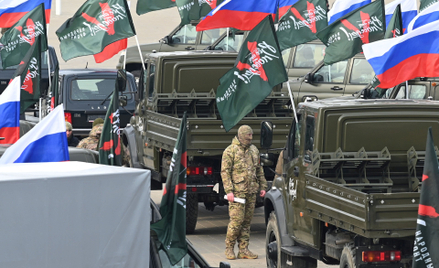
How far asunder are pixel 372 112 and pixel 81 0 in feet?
155

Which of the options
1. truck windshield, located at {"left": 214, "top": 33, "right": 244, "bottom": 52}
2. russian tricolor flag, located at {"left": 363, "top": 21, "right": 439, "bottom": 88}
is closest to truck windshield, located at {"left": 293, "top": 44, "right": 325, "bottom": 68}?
truck windshield, located at {"left": 214, "top": 33, "right": 244, "bottom": 52}

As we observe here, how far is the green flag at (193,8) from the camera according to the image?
15.9 meters

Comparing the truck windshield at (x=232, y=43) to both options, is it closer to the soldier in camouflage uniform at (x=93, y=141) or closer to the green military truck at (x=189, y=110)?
the green military truck at (x=189, y=110)

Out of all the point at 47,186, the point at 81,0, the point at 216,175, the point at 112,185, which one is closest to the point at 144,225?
the point at 112,185

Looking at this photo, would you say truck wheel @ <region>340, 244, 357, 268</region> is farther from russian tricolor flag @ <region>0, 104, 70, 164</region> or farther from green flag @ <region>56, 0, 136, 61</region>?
green flag @ <region>56, 0, 136, 61</region>

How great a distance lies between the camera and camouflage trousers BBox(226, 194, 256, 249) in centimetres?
1019

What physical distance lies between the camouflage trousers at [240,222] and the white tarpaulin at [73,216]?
522 cm

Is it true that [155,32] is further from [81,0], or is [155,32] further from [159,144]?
[159,144]

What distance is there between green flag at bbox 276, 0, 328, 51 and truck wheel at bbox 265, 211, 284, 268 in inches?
202

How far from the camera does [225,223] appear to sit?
12750 millimetres

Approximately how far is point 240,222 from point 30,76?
13.5 feet

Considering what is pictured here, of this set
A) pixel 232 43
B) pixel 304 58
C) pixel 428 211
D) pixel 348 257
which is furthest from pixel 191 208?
pixel 232 43

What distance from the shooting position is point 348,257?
23.1 ft

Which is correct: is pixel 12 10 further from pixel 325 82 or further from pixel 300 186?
pixel 300 186
